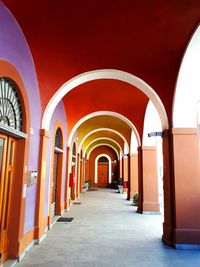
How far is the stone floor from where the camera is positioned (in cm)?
343

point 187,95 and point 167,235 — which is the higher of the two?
point 187,95

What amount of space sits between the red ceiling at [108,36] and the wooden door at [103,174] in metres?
17.1

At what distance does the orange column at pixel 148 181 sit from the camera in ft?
24.3

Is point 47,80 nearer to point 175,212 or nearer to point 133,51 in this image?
point 133,51

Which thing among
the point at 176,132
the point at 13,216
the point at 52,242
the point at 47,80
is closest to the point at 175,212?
the point at 176,132

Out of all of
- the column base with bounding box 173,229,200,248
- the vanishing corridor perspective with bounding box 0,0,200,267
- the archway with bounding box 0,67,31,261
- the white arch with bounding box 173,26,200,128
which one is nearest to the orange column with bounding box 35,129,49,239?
the vanishing corridor perspective with bounding box 0,0,200,267

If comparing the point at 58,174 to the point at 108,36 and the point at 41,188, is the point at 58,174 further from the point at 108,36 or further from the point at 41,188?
the point at 108,36

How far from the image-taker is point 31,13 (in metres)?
3.37

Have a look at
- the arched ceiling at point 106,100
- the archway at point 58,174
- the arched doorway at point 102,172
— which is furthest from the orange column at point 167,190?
the arched doorway at point 102,172

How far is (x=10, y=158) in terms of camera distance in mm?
3604

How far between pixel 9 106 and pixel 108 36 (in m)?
2.11

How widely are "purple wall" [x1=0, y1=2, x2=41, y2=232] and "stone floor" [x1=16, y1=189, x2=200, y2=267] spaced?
68 centimetres

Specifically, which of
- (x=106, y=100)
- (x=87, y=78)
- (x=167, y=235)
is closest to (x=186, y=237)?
(x=167, y=235)

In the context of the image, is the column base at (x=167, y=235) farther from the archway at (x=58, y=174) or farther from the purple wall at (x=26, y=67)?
the archway at (x=58, y=174)
